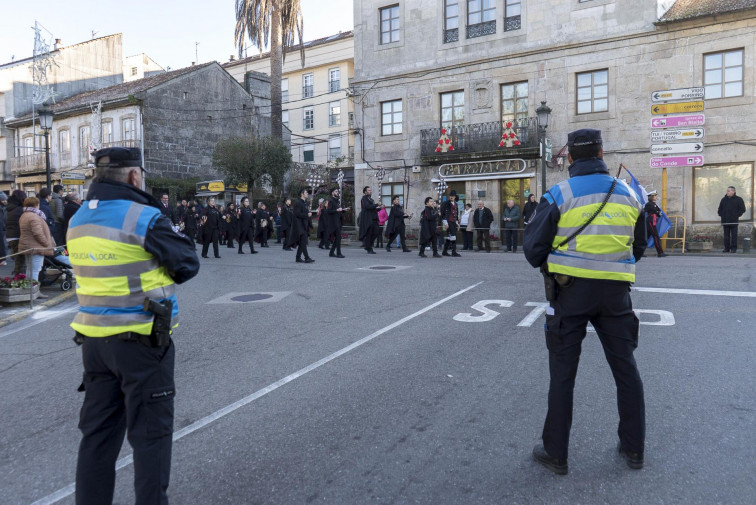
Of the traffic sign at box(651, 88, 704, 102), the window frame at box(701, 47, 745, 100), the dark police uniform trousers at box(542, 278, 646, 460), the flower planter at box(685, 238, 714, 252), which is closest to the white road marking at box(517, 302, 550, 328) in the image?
the dark police uniform trousers at box(542, 278, 646, 460)

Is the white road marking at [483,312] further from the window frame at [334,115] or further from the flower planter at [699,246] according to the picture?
the window frame at [334,115]

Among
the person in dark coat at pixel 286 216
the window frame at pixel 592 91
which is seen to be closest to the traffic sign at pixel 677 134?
the window frame at pixel 592 91

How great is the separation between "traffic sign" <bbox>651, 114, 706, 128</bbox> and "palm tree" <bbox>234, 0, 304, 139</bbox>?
17322mm

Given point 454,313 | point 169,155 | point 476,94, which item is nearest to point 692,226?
point 476,94

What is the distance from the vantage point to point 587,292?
3.32 metres

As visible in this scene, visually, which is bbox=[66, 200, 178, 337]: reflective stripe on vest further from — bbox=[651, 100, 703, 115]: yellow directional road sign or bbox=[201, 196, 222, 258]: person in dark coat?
bbox=[651, 100, 703, 115]: yellow directional road sign

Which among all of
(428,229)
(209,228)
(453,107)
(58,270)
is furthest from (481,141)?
(58,270)

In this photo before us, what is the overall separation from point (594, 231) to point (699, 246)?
16.9 meters

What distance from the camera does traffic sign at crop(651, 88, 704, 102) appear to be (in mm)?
16891

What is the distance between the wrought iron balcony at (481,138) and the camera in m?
22.5

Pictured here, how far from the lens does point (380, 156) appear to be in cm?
2642

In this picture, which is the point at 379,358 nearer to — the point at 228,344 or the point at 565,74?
the point at 228,344

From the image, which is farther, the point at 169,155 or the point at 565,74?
the point at 169,155

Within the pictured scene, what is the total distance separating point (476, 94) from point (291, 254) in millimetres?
10719
